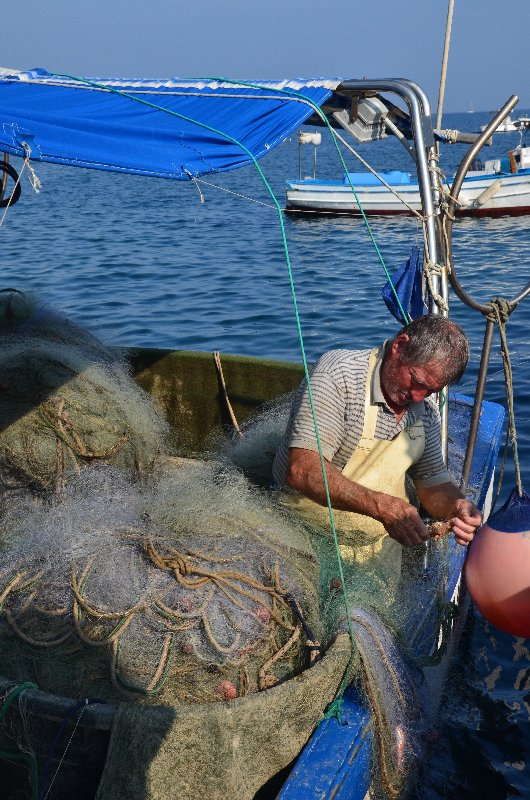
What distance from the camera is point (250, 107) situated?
4.02m

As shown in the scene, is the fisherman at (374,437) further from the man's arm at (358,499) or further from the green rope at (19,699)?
the green rope at (19,699)

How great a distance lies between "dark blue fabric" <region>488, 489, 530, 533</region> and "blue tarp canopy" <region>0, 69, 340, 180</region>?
1.99 meters

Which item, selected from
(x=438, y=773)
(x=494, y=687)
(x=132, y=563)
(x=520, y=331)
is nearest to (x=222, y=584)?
(x=132, y=563)

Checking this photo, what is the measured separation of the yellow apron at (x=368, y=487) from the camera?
390 cm

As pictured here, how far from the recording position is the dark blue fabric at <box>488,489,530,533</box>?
3.98 metres

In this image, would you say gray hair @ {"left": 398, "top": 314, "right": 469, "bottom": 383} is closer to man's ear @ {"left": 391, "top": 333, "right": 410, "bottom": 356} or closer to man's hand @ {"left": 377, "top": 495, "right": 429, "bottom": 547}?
man's ear @ {"left": 391, "top": 333, "right": 410, "bottom": 356}

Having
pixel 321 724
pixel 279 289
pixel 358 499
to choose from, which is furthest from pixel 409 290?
pixel 279 289

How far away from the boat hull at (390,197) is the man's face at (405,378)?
19.4 m

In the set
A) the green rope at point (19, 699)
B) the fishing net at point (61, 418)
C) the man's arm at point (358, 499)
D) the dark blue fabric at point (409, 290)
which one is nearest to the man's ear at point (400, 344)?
the man's arm at point (358, 499)

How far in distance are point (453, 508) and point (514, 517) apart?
0.28 meters

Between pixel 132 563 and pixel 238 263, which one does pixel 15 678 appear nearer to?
pixel 132 563

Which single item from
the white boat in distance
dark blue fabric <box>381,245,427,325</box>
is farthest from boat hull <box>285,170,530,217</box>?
dark blue fabric <box>381,245,427,325</box>

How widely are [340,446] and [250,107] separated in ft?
5.37

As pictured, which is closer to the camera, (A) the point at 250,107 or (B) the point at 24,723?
(B) the point at 24,723
